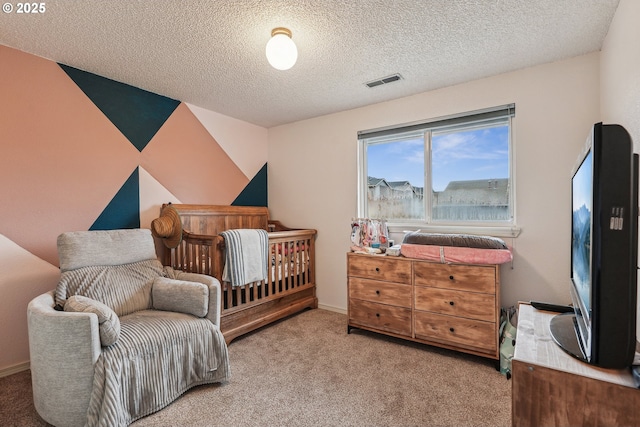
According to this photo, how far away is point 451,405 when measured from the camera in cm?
178

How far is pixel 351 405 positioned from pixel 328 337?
38.0 inches

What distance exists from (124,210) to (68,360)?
1.50m

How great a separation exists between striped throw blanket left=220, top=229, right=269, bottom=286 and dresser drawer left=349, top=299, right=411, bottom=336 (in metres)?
0.92

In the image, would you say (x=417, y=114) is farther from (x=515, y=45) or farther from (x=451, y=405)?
(x=451, y=405)

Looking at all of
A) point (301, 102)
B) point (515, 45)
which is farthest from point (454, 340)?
point (301, 102)

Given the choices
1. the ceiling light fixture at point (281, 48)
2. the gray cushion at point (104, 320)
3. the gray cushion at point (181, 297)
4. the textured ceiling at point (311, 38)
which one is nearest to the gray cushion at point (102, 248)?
the gray cushion at point (181, 297)

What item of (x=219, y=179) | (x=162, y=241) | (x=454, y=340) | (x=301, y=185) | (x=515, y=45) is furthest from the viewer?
(x=301, y=185)

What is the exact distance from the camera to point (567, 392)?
0.92 metres

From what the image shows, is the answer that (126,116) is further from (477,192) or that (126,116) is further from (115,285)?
(477,192)

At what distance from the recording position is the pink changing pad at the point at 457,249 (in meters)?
2.22

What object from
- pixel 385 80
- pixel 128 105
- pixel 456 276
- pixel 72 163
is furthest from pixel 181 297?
pixel 385 80

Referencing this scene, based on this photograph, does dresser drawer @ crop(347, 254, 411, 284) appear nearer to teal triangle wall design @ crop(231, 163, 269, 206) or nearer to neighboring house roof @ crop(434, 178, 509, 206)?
neighboring house roof @ crop(434, 178, 509, 206)

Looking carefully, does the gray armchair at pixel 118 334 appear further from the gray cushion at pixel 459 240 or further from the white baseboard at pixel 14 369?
the gray cushion at pixel 459 240

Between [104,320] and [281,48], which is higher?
[281,48]
